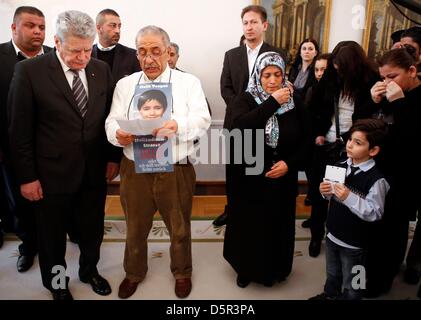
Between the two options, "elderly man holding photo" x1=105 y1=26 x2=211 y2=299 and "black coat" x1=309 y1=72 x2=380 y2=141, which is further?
"black coat" x1=309 y1=72 x2=380 y2=141

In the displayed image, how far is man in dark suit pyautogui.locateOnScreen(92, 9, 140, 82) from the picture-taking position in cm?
330

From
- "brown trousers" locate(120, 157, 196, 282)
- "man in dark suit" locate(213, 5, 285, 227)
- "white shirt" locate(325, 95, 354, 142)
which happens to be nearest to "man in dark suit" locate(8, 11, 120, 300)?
"brown trousers" locate(120, 157, 196, 282)

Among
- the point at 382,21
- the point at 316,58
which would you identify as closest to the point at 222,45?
the point at 316,58

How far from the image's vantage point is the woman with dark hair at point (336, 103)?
255 cm

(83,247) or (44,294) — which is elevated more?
(83,247)

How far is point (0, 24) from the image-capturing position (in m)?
4.19

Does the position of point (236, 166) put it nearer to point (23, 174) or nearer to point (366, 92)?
point (366, 92)

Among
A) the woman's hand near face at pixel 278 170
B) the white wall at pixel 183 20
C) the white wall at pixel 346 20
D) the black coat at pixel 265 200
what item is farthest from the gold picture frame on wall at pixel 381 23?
the woman's hand near face at pixel 278 170

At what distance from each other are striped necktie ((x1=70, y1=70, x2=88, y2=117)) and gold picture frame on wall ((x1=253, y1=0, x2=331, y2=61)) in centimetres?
275

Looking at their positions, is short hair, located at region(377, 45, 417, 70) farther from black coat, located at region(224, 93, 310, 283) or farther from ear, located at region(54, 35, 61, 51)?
ear, located at region(54, 35, 61, 51)

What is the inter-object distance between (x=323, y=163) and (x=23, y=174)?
223 centimetres

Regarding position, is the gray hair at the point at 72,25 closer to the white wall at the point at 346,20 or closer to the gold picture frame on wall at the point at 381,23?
the white wall at the point at 346,20

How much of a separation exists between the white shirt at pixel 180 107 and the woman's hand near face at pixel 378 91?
1.13m

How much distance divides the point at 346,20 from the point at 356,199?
10.4ft
